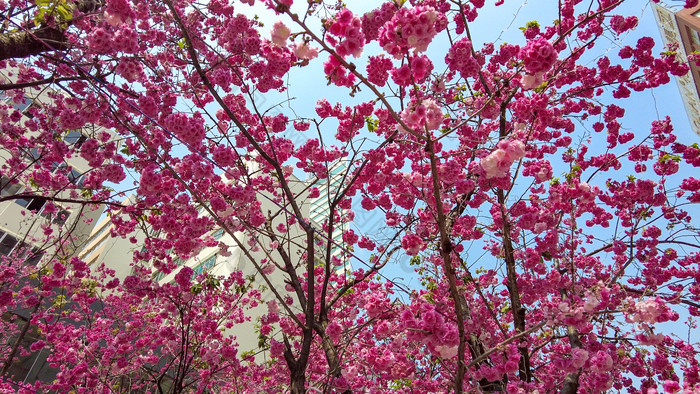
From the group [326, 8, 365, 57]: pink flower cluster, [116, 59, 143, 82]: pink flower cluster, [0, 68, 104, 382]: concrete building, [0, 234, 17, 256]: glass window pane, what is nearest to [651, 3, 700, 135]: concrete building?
[326, 8, 365, 57]: pink flower cluster

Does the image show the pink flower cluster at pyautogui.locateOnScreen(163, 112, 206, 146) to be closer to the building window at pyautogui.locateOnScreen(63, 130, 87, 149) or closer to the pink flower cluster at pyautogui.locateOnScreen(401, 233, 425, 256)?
the building window at pyautogui.locateOnScreen(63, 130, 87, 149)

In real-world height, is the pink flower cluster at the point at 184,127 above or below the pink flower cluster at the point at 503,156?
above

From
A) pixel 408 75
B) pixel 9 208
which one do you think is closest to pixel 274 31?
pixel 408 75

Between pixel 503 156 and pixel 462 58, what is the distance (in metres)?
1.68

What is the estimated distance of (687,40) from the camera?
16844mm

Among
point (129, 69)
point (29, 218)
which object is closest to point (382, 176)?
point (129, 69)

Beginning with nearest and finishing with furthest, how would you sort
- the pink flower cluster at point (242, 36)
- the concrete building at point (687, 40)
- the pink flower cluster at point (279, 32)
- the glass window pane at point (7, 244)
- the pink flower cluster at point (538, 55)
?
the pink flower cluster at point (538, 55) < the pink flower cluster at point (279, 32) < the pink flower cluster at point (242, 36) < the glass window pane at point (7, 244) < the concrete building at point (687, 40)

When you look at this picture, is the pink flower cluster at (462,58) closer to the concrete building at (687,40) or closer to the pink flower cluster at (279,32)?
the pink flower cluster at (279,32)

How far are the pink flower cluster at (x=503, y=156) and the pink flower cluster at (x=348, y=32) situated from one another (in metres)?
1.33

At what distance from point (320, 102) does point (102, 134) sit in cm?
306

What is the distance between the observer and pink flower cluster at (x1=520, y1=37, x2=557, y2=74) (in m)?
2.96

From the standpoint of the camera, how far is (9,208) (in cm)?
1297

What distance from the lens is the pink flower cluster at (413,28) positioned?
267 centimetres

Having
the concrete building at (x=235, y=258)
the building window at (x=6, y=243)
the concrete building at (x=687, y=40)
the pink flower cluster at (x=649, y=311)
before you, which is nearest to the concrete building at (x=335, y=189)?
the pink flower cluster at (x=649, y=311)
